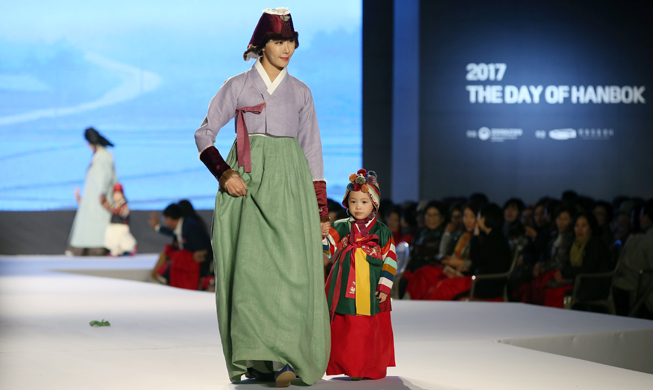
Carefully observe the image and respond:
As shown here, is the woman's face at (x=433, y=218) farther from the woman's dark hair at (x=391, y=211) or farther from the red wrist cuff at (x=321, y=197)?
the red wrist cuff at (x=321, y=197)

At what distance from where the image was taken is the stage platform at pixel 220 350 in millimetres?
2508

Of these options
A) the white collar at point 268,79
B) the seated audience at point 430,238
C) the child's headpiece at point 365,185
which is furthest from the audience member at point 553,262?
the white collar at point 268,79

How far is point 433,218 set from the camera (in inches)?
225

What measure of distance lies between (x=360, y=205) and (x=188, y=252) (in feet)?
12.3

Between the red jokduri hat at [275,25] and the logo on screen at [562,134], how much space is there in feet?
22.4

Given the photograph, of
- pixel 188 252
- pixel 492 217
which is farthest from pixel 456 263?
pixel 188 252

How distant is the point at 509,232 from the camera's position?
5852mm

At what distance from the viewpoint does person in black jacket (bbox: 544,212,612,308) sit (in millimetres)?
4688

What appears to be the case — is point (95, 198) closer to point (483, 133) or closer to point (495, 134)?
point (483, 133)

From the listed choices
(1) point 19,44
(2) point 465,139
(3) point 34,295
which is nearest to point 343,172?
(2) point 465,139

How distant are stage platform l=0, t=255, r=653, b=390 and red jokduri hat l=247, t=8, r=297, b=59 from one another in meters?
0.92

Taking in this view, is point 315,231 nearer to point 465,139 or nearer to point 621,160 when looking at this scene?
point 465,139

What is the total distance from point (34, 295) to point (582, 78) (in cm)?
594

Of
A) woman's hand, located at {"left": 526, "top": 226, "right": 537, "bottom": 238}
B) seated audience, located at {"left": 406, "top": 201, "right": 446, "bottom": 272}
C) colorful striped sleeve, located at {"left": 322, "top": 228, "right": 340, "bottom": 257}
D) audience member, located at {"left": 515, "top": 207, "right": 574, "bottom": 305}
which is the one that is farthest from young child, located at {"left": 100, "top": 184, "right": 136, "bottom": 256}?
colorful striped sleeve, located at {"left": 322, "top": 228, "right": 340, "bottom": 257}
